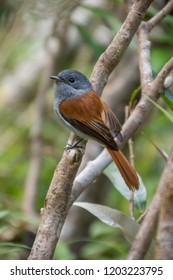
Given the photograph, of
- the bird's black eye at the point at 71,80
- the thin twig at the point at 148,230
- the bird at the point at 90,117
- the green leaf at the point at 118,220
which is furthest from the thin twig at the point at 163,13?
the thin twig at the point at 148,230

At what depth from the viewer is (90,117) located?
9.23 ft

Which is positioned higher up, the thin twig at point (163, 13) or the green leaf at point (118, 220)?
the thin twig at point (163, 13)

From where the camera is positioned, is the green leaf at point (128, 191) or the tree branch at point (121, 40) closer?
the tree branch at point (121, 40)

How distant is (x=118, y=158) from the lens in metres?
2.66

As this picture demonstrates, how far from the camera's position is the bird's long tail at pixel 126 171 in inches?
98.0

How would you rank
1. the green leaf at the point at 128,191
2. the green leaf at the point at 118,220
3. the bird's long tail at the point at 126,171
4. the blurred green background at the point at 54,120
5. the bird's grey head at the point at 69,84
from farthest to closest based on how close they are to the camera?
the blurred green background at the point at 54,120
the bird's grey head at the point at 69,84
the green leaf at the point at 128,191
the bird's long tail at the point at 126,171
the green leaf at the point at 118,220

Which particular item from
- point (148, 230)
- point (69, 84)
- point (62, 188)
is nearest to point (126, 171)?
point (62, 188)

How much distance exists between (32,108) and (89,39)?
176 cm

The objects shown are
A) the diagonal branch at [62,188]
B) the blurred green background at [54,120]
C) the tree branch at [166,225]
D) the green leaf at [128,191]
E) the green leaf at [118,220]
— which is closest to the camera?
the tree branch at [166,225]

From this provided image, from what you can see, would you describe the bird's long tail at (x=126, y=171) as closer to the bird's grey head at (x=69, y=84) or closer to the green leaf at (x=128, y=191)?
the green leaf at (x=128, y=191)

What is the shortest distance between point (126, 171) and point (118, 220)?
1.41 ft

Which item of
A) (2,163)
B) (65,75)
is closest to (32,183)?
(2,163)

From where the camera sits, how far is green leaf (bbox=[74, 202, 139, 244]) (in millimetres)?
2072
